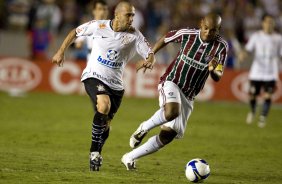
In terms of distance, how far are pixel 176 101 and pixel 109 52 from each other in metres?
1.17

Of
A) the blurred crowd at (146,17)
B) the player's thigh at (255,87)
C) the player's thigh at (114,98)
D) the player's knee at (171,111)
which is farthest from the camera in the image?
the blurred crowd at (146,17)

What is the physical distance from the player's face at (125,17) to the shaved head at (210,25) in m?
1.04

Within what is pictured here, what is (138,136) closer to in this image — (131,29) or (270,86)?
(131,29)

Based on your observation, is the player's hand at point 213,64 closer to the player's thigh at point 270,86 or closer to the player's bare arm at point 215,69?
the player's bare arm at point 215,69

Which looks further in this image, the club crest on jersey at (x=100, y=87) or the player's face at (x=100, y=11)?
the player's face at (x=100, y=11)

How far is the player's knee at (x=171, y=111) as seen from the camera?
32.5 feet

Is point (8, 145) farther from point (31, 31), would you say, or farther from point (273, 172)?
point (31, 31)

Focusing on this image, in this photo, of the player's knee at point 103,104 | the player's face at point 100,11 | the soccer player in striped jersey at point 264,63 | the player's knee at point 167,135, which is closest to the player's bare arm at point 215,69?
the player's knee at point 167,135

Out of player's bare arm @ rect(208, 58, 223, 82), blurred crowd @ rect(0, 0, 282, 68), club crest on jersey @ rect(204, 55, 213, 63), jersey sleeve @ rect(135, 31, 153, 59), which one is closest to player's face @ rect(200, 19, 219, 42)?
club crest on jersey @ rect(204, 55, 213, 63)

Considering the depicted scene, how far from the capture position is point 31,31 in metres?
24.2

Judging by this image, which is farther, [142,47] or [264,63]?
[264,63]

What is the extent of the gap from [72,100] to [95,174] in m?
12.9

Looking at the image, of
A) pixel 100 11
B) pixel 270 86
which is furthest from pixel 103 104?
pixel 270 86

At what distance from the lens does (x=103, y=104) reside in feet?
32.2
